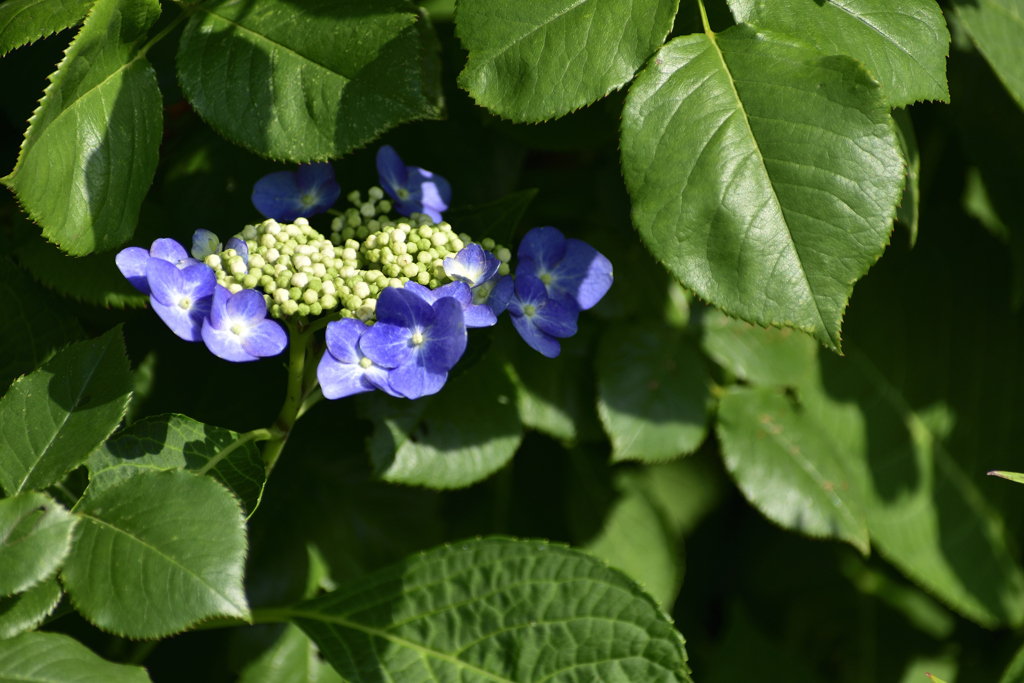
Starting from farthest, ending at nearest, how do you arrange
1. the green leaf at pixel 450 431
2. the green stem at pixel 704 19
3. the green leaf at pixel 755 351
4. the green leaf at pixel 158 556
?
the green leaf at pixel 755 351
the green leaf at pixel 450 431
the green stem at pixel 704 19
the green leaf at pixel 158 556

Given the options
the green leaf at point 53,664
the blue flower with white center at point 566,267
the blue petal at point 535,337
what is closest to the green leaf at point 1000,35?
the blue flower with white center at point 566,267

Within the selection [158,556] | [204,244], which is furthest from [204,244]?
[158,556]

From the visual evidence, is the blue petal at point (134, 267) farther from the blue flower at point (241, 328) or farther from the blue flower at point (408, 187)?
the blue flower at point (408, 187)

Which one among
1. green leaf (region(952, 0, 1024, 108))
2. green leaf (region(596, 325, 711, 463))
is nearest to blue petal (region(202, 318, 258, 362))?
green leaf (region(596, 325, 711, 463))

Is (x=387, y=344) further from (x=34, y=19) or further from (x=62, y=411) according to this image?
A: (x=34, y=19)

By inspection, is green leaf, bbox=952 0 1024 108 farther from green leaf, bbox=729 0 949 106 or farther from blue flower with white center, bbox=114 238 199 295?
blue flower with white center, bbox=114 238 199 295

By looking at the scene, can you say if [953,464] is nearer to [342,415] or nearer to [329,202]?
[342,415]

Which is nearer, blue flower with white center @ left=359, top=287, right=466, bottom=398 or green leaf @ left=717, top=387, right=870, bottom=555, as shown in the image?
blue flower with white center @ left=359, top=287, right=466, bottom=398
